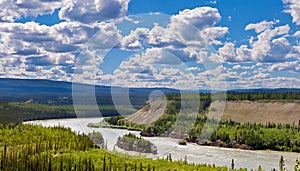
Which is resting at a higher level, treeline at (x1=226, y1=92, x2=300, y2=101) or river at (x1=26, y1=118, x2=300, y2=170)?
treeline at (x1=226, y1=92, x2=300, y2=101)

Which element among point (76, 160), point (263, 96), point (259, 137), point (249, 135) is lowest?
point (76, 160)

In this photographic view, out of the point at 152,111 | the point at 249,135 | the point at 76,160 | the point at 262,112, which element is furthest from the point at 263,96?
the point at 76,160

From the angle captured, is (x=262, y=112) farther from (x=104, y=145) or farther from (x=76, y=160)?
(x=76, y=160)

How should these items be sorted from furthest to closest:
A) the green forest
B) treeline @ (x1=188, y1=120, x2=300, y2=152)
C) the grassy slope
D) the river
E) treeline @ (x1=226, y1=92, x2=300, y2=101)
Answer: treeline @ (x1=226, y1=92, x2=300, y2=101) < the grassy slope < treeline @ (x1=188, y1=120, x2=300, y2=152) < the river < the green forest

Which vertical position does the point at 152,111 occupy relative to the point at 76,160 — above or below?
above

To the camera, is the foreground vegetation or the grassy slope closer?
the foreground vegetation

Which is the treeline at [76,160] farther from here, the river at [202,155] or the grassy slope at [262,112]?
the grassy slope at [262,112]

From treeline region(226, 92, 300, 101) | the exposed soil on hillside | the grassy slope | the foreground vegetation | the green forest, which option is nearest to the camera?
the exposed soil on hillside

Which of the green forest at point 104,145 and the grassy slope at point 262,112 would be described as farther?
the grassy slope at point 262,112

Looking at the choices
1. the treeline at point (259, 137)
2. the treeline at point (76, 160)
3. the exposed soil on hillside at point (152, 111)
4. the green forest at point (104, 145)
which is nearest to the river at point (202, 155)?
the green forest at point (104, 145)

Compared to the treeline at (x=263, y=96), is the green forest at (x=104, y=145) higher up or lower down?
lower down

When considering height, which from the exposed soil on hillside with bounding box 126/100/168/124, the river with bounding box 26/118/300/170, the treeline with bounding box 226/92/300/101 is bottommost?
the river with bounding box 26/118/300/170

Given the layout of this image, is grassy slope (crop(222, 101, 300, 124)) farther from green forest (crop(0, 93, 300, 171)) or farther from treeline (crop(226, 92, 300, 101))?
green forest (crop(0, 93, 300, 171))

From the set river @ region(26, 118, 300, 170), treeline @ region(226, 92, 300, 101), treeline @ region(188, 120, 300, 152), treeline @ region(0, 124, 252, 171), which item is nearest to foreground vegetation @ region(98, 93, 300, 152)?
treeline @ region(188, 120, 300, 152)
